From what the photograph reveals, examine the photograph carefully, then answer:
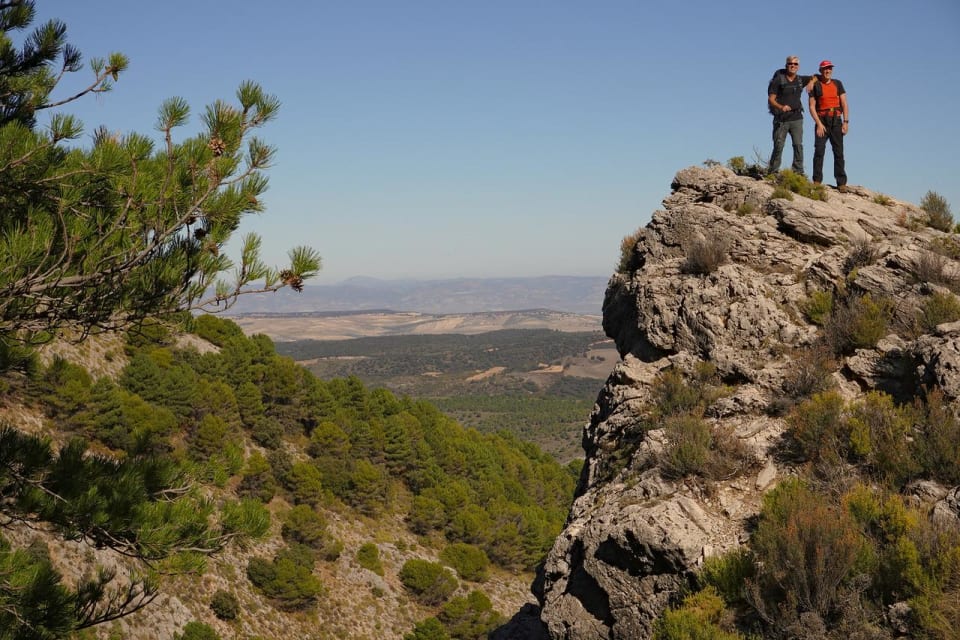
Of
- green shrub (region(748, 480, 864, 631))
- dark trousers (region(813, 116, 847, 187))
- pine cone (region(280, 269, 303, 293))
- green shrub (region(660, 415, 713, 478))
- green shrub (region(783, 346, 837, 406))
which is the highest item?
dark trousers (region(813, 116, 847, 187))

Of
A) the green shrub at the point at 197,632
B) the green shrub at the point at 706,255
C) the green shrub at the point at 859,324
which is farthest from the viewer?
the green shrub at the point at 197,632

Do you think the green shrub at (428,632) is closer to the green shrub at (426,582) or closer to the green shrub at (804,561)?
the green shrub at (426,582)

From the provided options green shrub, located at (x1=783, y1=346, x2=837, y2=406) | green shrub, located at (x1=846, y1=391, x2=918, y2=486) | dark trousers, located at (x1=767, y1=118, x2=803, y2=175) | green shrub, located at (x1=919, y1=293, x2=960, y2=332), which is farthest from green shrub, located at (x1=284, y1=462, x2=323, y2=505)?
green shrub, located at (x1=919, y1=293, x2=960, y2=332)

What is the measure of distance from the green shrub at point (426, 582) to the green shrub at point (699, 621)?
2689 centimetres

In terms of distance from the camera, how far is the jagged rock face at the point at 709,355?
7148mm

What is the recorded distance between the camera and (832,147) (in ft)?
41.5

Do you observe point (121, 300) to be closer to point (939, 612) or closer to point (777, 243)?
point (939, 612)

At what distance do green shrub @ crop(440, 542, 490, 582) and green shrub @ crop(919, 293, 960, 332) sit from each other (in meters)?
30.2

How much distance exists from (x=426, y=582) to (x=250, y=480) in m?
10.6

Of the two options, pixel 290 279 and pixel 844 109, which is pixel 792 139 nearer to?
pixel 844 109

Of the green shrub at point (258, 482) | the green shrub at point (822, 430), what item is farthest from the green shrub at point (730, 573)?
the green shrub at point (258, 482)

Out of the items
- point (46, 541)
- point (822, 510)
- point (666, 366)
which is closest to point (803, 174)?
point (666, 366)

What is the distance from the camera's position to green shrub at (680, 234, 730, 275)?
415 inches

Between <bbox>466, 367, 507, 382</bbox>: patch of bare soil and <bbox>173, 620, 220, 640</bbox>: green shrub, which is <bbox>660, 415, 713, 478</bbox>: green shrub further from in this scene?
<bbox>466, 367, 507, 382</bbox>: patch of bare soil
